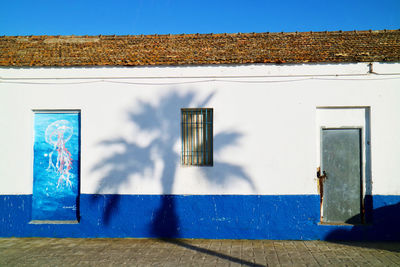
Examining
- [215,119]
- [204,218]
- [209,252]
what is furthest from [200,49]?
[209,252]

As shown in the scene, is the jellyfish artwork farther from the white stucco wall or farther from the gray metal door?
the gray metal door

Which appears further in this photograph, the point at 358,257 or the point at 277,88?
the point at 277,88

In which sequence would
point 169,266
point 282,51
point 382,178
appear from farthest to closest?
point 282,51, point 382,178, point 169,266

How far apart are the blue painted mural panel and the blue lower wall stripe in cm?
25

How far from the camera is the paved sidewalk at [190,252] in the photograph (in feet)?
19.3

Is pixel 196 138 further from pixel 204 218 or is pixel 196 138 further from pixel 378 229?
pixel 378 229

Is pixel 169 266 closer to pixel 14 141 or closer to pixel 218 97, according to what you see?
pixel 218 97

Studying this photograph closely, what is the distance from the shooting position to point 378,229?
700 centimetres

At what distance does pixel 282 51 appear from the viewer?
7.46 metres

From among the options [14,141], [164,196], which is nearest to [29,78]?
[14,141]

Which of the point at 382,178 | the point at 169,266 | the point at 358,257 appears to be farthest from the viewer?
the point at 382,178

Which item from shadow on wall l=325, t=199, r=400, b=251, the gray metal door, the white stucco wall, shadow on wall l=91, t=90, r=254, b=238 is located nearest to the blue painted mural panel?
the white stucco wall

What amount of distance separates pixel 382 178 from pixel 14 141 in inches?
298

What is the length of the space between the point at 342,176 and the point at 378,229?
122 centimetres
